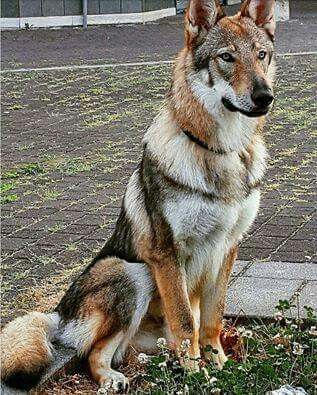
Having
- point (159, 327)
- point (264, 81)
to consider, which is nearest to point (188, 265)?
A: point (159, 327)

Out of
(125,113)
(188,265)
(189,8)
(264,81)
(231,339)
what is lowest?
(125,113)

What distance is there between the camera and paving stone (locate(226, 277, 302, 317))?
5.36m

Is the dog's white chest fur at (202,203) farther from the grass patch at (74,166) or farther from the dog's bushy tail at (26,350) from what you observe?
the grass patch at (74,166)

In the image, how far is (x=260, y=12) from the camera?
474 cm

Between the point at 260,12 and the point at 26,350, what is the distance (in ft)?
6.44

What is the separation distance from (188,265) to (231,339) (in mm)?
695

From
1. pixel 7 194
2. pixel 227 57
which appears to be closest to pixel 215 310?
pixel 227 57

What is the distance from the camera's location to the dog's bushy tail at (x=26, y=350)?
433 centimetres

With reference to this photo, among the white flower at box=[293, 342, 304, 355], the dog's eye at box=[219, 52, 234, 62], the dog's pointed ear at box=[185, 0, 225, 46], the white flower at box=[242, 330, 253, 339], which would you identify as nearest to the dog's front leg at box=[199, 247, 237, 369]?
→ the white flower at box=[242, 330, 253, 339]

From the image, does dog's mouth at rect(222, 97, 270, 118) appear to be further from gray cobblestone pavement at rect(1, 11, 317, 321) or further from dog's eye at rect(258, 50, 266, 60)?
gray cobblestone pavement at rect(1, 11, 317, 321)

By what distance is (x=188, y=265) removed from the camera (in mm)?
4711

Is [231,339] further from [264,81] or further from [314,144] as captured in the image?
[314,144]

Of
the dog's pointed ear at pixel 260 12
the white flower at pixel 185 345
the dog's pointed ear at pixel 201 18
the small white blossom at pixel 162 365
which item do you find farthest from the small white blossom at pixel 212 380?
the dog's pointed ear at pixel 260 12

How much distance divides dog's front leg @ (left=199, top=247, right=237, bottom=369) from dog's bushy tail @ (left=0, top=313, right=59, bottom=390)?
0.77 metres
